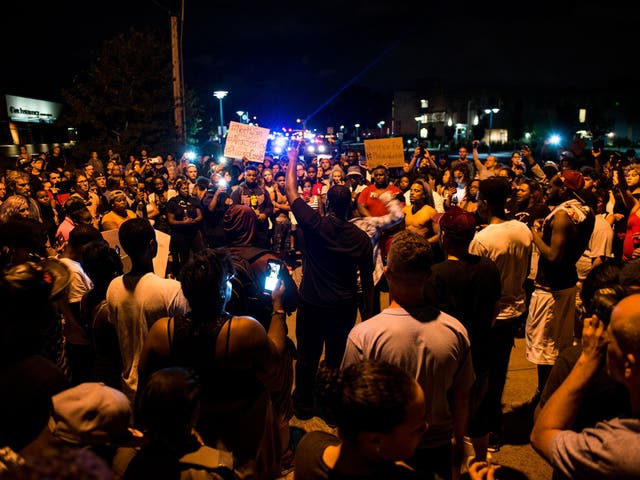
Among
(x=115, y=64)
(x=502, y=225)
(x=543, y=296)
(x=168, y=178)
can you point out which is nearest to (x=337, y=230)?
(x=502, y=225)

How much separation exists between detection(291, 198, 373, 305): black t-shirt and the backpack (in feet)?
1.94

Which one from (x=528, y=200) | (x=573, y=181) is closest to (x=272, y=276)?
(x=573, y=181)

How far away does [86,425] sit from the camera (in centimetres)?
202

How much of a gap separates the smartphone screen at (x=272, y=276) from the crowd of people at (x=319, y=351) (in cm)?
6

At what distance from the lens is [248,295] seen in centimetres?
416

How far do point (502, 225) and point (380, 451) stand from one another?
3.04m

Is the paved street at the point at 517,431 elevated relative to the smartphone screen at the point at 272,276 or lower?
lower

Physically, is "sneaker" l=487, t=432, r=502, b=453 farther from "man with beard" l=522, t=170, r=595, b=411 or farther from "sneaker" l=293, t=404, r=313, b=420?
"sneaker" l=293, t=404, r=313, b=420

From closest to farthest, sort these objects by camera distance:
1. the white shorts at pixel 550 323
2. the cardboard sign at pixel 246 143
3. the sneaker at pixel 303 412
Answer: the white shorts at pixel 550 323 → the sneaker at pixel 303 412 → the cardboard sign at pixel 246 143

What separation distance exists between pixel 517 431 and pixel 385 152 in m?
6.54

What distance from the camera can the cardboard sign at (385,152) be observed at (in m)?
9.98

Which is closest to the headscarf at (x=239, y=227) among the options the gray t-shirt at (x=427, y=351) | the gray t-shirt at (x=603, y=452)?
the gray t-shirt at (x=427, y=351)

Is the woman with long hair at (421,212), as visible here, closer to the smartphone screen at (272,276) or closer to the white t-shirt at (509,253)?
the white t-shirt at (509,253)

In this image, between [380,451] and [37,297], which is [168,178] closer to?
[37,297]
